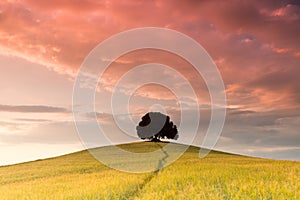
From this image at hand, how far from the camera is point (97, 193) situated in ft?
50.5

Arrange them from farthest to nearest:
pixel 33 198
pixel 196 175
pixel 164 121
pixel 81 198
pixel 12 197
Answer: pixel 164 121 < pixel 196 175 < pixel 12 197 < pixel 33 198 < pixel 81 198

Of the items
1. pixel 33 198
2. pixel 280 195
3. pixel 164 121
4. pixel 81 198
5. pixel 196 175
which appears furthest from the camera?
pixel 164 121

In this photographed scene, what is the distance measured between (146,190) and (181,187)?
1.56m

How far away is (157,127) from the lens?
253ft

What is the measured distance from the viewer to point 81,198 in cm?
1482

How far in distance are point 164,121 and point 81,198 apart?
6128 cm

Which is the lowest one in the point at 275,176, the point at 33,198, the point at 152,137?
the point at 33,198

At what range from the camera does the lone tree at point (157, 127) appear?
2980 inches

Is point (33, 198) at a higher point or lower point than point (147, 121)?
lower

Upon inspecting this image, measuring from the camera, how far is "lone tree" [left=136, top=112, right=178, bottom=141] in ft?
248

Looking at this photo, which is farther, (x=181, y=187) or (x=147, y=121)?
(x=147, y=121)

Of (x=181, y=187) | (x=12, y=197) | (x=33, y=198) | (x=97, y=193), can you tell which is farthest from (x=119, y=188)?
(x=12, y=197)

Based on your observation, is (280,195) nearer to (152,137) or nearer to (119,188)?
(119,188)

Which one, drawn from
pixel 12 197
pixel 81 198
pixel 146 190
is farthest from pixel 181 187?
pixel 12 197
